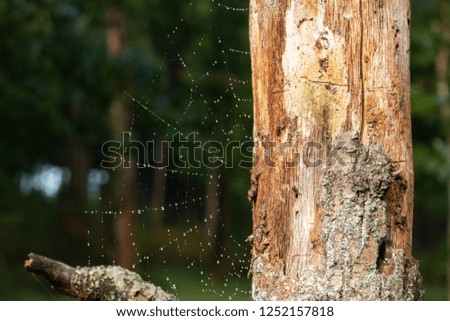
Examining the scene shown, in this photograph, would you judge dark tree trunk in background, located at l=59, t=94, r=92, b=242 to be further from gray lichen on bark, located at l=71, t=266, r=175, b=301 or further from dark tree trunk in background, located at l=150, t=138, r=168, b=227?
gray lichen on bark, located at l=71, t=266, r=175, b=301

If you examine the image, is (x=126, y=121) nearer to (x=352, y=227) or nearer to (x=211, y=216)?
(x=211, y=216)

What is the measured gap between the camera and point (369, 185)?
2.10 meters

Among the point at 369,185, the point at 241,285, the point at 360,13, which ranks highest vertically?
the point at 360,13

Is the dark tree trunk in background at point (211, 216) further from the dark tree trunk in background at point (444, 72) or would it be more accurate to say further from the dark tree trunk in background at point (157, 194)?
the dark tree trunk in background at point (444, 72)

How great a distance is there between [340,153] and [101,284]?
115cm

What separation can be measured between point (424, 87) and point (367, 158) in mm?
9387

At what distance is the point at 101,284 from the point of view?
8.84ft

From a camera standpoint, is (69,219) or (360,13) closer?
(360,13)

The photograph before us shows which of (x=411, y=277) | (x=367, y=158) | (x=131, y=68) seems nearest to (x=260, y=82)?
(x=367, y=158)

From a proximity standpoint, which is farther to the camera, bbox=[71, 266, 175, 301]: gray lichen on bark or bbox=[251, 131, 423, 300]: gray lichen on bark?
bbox=[71, 266, 175, 301]: gray lichen on bark

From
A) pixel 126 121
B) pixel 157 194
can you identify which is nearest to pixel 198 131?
pixel 126 121

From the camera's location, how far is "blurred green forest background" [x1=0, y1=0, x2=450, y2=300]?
9.07m

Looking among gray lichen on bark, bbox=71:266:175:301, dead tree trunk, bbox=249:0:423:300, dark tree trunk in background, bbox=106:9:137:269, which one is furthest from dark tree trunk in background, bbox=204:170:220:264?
dead tree trunk, bbox=249:0:423:300
